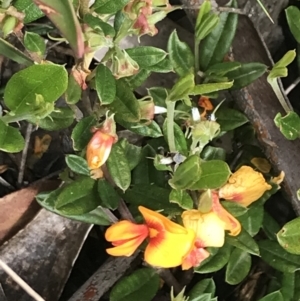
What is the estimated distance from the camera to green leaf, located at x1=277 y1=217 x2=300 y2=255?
949mm

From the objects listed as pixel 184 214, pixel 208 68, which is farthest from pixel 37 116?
pixel 208 68

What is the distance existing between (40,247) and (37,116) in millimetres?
350

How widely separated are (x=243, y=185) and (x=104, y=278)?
0.96 feet

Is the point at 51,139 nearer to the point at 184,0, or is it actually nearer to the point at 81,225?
the point at 81,225

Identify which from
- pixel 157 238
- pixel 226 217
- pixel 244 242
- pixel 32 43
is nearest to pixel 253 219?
pixel 244 242

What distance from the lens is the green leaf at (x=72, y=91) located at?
2.71 feet

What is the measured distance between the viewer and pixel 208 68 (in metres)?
1.06

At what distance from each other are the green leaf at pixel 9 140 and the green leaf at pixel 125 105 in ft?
0.47

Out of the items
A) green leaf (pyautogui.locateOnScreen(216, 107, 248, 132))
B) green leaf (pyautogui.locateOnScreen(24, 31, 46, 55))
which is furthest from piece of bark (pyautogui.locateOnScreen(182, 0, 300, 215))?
green leaf (pyautogui.locateOnScreen(24, 31, 46, 55))

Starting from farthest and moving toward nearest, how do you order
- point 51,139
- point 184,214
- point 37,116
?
1. point 51,139
2. point 184,214
3. point 37,116

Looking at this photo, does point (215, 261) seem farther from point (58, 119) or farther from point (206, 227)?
point (58, 119)

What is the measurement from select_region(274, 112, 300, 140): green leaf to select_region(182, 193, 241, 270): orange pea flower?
0.65ft

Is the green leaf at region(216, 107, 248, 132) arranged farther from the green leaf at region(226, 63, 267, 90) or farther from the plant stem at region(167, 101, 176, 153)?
the plant stem at region(167, 101, 176, 153)

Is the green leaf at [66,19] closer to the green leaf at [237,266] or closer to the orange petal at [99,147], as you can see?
the orange petal at [99,147]
